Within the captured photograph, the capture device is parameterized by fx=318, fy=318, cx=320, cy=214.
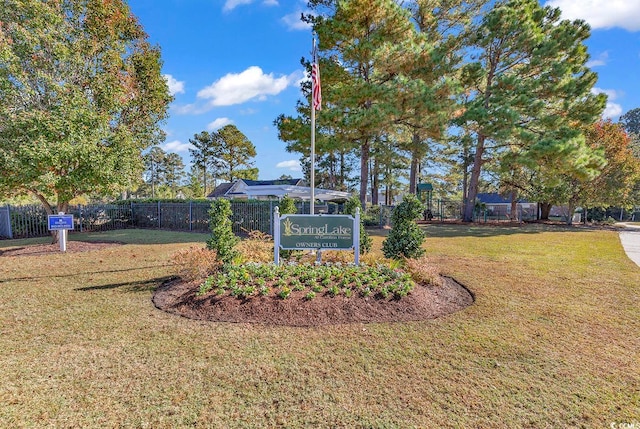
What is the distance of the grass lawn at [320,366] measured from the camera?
2227 millimetres

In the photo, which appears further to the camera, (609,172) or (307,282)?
(609,172)

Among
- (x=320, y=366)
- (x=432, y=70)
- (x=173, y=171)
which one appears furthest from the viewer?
(x=173, y=171)

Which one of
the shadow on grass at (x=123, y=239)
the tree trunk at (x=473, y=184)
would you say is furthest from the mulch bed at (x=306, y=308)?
the tree trunk at (x=473, y=184)

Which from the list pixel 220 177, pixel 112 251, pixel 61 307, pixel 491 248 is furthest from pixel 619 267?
pixel 220 177

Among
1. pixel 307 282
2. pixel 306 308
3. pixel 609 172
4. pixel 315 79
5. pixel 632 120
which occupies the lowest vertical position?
pixel 306 308

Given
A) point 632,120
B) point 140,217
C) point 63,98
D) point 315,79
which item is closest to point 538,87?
point 315,79

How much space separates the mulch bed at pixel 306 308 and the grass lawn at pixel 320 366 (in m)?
0.19

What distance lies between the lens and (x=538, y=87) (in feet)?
52.9

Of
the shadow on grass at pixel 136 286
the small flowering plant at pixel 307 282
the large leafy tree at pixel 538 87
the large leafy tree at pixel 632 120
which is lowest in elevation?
the shadow on grass at pixel 136 286

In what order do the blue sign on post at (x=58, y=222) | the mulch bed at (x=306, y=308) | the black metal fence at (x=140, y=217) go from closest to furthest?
1. the mulch bed at (x=306, y=308)
2. the blue sign on post at (x=58, y=222)
3. the black metal fence at (x=140, y=217)

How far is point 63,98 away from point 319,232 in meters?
7.62

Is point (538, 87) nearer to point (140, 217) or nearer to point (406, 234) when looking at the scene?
point (406, 234)

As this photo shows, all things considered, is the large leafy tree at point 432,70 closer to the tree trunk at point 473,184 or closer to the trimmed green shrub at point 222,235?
the tree trunk at point 473,184

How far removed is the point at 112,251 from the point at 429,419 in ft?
30.1
